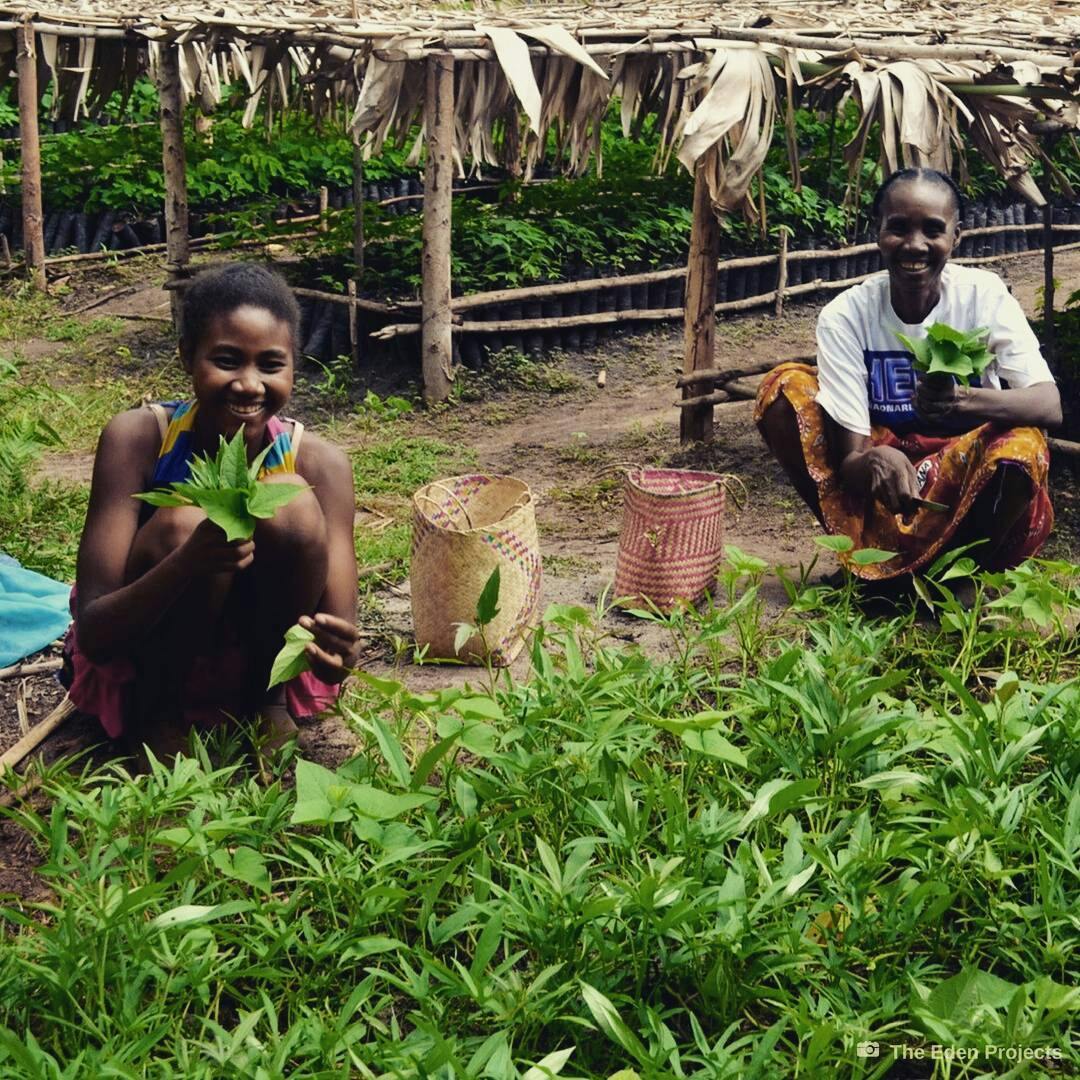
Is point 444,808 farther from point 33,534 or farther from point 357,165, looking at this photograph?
point 357,165

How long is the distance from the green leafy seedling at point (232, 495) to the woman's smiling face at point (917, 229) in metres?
2.25

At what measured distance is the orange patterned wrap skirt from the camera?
4055 mm

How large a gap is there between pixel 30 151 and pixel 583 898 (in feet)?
28.3

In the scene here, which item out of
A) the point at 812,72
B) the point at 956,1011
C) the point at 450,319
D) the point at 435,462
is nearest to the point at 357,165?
the point at 450,319

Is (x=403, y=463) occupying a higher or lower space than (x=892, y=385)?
lower

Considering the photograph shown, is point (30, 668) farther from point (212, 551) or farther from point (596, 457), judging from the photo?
point (596, 457)

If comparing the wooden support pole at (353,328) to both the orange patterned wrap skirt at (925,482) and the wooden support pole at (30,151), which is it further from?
the orange patterned wrap skirt at (925,482)

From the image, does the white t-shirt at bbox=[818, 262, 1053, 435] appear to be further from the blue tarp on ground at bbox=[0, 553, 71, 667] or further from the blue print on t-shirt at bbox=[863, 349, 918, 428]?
the blue tarp on ground at bbox=[0, 553, 71, 667]

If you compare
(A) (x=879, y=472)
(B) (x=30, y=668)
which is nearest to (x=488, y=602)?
(A) (x=879, y=472)

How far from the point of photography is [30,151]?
9680 millimetres

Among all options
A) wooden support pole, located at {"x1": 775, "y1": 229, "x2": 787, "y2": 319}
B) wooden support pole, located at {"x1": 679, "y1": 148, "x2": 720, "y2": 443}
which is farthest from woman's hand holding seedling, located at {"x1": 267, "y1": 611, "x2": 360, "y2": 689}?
wooden support pole, located at {"x1": 775, "y1": 229, "x2": 787, "y2": 319}

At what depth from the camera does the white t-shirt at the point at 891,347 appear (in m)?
4.24

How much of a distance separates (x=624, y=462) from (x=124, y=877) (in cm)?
451

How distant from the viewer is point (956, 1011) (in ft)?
7.72
